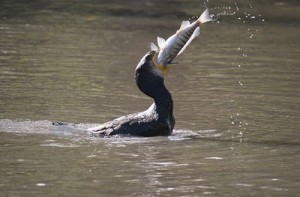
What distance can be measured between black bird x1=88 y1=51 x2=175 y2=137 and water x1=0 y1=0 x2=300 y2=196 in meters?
0.15

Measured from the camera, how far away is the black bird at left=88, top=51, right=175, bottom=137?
11.8m

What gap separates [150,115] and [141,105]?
2.39m

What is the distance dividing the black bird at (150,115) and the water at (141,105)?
147mm

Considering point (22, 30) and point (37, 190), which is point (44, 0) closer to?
point (22, 30)

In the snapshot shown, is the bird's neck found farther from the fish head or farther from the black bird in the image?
the fish head

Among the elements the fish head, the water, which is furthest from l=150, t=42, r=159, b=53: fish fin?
the water

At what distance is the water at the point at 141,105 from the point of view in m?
9.88

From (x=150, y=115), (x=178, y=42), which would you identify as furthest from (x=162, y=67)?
(x=150, y=115)

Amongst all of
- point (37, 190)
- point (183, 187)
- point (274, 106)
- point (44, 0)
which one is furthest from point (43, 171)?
point (44, 0)

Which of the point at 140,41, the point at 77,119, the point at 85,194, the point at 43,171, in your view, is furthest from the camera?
the point at 140,41

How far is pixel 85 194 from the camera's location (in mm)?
9203

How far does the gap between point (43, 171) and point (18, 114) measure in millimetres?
3163

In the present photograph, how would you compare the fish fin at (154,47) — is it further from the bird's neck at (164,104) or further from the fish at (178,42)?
the bird's neck at (164,104)

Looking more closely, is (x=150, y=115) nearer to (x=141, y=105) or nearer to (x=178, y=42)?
(x=178, y=42)
